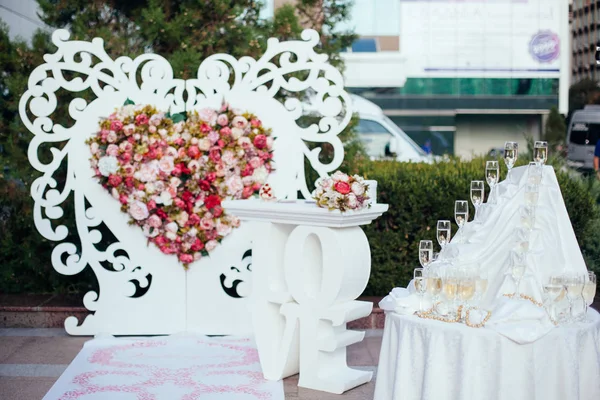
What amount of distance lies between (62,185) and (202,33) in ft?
6.31

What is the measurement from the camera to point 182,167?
6.71 meters

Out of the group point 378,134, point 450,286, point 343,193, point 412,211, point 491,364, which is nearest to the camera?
point 491,364

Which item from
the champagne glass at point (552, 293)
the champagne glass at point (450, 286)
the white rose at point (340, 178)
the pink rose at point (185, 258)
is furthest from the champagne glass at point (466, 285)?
the pink rose at point (185, 258)

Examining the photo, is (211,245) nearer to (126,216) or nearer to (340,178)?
(126,216)

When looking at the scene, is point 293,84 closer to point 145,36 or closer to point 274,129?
point 274,129

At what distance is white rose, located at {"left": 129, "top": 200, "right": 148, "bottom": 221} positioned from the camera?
22.0ft

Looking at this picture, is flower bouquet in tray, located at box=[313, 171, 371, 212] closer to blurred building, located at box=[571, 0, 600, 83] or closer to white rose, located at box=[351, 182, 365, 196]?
white rose, located at box=[351, 182, 365, 196]

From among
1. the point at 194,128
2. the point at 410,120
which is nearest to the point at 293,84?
the point at 194,128

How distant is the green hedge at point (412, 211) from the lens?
7.41 meters

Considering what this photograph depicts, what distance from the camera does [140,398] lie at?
5273 mm

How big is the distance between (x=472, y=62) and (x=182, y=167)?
96.1 feet

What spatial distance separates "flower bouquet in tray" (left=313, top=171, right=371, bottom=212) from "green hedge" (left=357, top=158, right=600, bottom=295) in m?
2.15

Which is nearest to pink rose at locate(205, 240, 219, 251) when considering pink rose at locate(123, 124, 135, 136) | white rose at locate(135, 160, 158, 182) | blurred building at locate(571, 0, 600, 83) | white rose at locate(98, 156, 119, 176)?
white rose at locate(135, 160, 158, 182)

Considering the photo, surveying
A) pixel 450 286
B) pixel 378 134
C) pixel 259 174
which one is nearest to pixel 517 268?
pixel 450 286
